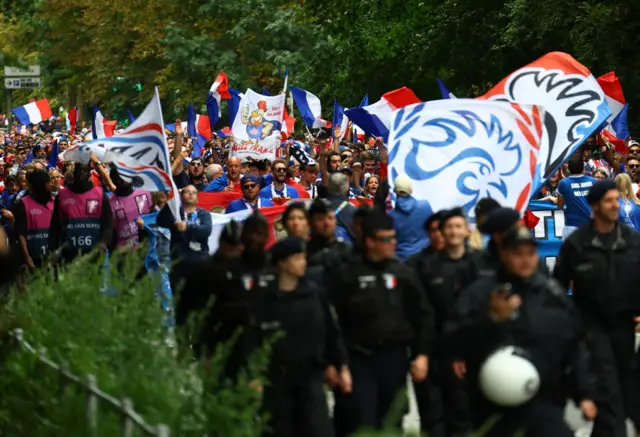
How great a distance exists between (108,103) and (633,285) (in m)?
55.5

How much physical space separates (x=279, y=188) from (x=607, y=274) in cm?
800

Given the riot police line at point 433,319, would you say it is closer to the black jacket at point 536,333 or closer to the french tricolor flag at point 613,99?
the black jacket at point 536,333

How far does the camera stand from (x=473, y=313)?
814cm

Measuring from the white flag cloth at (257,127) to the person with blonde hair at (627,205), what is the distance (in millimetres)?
9890

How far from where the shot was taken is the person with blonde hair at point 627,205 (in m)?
15.6

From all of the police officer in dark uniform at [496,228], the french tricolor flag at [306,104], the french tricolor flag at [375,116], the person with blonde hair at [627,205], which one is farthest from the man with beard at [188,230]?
the french tricolor flag at [306,104]

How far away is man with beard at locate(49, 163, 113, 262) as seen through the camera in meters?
14.9

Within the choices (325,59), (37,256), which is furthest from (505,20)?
(37,256)

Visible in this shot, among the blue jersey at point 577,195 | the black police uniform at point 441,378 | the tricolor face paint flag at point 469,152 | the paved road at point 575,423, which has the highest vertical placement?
the tricolor face paint flag at point 469,152

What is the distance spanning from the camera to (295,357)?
922cm

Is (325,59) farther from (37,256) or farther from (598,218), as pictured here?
(598,218)

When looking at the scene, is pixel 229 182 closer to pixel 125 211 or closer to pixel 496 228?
pixel 125 211

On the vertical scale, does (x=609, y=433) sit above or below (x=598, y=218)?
below

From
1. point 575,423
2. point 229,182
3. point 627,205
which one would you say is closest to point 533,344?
point 575,423
